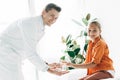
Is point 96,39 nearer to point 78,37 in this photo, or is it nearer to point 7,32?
point 7,32

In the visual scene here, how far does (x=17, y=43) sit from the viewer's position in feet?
8.57

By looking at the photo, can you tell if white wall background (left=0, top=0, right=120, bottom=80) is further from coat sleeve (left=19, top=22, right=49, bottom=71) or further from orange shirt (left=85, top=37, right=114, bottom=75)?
coat sleeve (left=19, top=22, right=49, bottom=71)

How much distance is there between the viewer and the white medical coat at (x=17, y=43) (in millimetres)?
2584

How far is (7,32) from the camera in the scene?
264 centimetres

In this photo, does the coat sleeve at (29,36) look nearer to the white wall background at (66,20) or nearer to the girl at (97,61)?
the girl at (97,61)

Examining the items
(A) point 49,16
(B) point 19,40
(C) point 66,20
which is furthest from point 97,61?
(C) point 66,20

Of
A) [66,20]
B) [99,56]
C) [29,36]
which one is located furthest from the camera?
[66,20]

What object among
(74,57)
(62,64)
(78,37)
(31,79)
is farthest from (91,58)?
(31,79)

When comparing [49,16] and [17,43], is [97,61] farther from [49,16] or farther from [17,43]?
[17,43]

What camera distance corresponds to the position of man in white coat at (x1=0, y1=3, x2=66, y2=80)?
8.48 feet

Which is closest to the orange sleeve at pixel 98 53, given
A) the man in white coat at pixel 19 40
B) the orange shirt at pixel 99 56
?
the orange shirt at pixel 99 56

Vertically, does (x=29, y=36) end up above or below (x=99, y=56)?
above

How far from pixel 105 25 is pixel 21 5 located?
1317 millimetres

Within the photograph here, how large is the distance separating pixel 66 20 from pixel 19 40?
1807 millimetres
